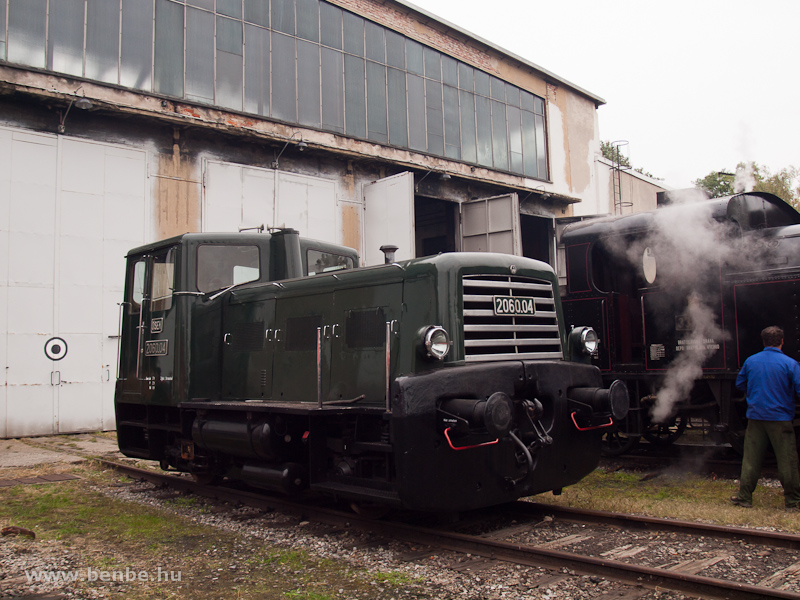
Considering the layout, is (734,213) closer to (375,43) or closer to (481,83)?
(375,43)

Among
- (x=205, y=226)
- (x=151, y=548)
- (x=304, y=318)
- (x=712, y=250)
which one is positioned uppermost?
(x=205, y=226)

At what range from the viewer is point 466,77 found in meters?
21.9

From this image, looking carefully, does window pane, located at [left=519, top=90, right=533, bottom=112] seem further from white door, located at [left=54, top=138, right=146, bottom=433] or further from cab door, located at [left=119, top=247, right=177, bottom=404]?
cab door, located at [left=119, top=247, right=177, bottom=404]

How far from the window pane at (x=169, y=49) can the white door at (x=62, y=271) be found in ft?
5.97

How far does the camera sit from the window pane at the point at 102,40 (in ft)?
45.9

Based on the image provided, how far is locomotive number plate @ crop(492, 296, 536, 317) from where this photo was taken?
5.22 m

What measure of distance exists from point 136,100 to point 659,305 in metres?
11.6

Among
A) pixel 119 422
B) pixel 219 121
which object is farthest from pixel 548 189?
pixel 119 422

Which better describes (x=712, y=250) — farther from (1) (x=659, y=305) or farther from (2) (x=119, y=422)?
(2) (x=119, y=422)

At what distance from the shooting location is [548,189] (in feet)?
78.7

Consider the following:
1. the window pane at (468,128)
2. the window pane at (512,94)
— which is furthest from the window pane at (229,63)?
the window pane at (512,94)

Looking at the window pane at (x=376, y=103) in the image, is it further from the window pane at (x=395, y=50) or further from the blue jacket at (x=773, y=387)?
the blue jacket at (x=773, y=387)

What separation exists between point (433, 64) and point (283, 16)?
545 cm

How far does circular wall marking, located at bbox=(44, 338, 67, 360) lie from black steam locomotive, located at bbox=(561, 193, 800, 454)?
9987 mm
